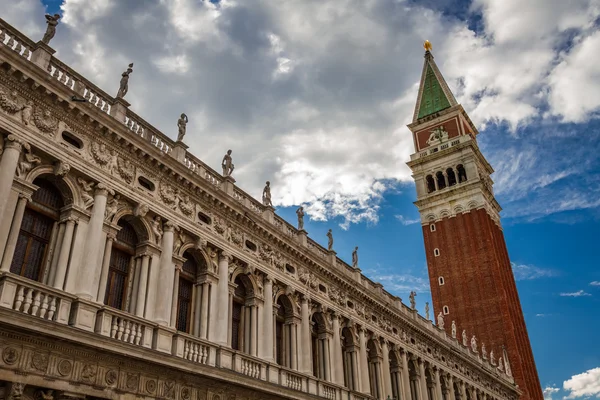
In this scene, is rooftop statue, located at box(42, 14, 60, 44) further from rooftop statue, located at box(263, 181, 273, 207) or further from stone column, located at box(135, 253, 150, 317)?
rooftop statue, located at box(263, 181, 273, 207)

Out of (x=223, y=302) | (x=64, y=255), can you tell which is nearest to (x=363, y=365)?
(x=223, y=302)

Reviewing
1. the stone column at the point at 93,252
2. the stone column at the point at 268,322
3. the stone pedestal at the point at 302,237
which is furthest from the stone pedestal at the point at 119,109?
the stone pedestal at the point at 302,237

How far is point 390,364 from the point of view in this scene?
31906mm

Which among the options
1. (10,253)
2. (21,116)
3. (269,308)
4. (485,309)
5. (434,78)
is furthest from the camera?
(434,78)

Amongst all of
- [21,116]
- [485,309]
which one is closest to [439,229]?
[485,309]

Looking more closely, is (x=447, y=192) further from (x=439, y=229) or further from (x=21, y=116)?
(x=21, y=116)

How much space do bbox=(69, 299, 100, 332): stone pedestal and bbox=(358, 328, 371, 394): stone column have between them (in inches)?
656

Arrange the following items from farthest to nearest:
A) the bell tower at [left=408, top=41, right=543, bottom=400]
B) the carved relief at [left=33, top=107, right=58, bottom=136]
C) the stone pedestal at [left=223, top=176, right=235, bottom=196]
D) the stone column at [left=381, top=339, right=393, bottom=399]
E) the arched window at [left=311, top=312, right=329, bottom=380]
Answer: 1. the bell tower at [left=408, top=41, right=543, bottom=400]
2. the stone column at [left=381, top=339, right=393, bottom=399]
3. the arched window at [left=311, top=312, right=329, bottom=380]
4. the stone pedestal at [left=223, top=176, right=235, bottom=196]
5. the carved relief at [left=33, top=107, right=58, bottom=136]

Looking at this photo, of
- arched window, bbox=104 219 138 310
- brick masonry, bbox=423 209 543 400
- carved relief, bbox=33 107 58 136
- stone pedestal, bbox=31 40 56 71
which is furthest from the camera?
brick masonry, bbox=423 209 543 400

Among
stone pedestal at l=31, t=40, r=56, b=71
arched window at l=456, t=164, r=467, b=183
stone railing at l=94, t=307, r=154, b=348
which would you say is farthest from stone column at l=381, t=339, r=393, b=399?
arched window at l=456, t=164, r=467, b=183

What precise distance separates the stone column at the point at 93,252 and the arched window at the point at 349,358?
15.5 metres

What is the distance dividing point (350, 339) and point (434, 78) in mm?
50654

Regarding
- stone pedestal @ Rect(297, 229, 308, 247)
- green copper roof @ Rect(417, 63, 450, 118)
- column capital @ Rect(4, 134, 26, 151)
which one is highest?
green copper roof @ Rect(417, 63, 450, 118)

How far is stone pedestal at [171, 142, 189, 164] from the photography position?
2050cm
